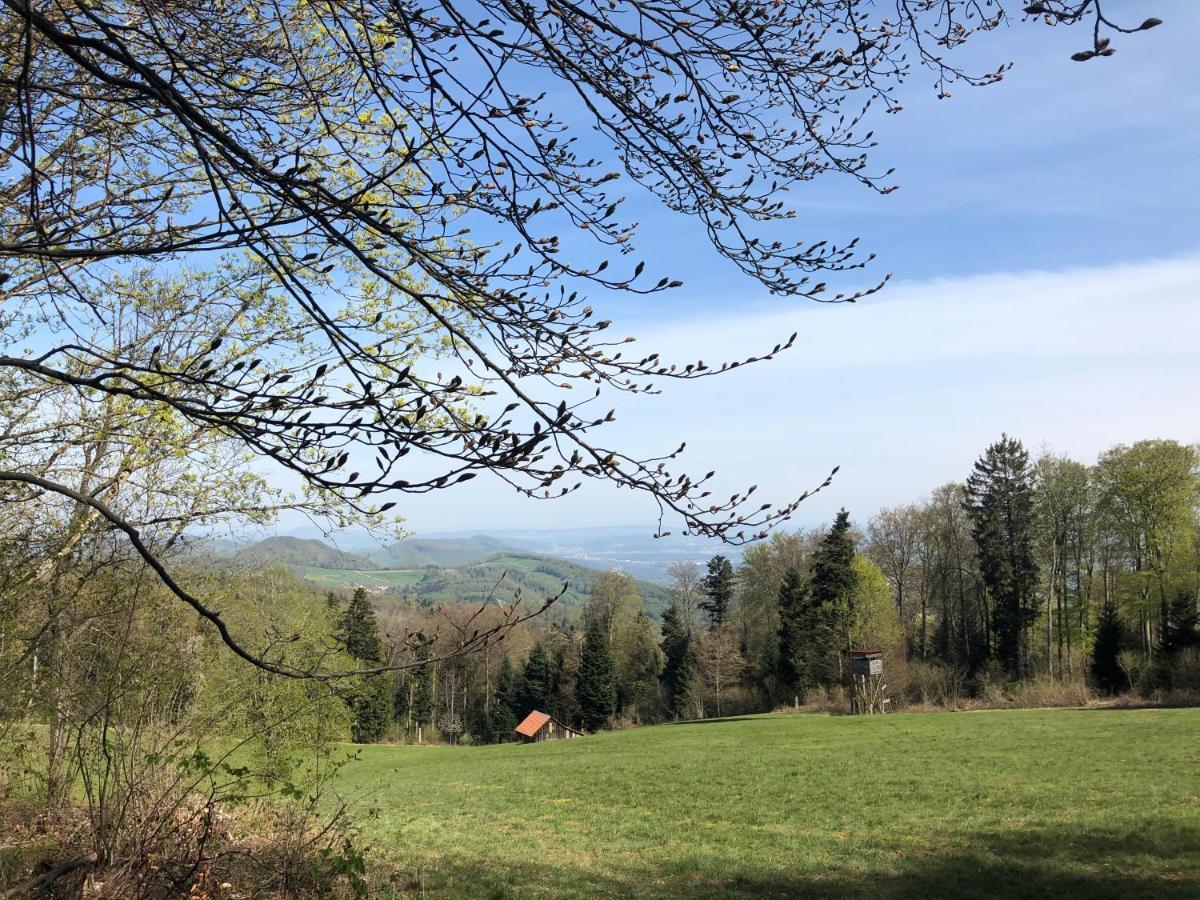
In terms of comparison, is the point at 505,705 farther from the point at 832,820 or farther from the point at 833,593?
the point at 832,820

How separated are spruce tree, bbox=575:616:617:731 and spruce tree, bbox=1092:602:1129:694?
25025mm

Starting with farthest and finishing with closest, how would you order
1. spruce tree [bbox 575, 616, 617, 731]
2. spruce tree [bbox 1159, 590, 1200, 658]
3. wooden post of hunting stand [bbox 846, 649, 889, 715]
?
spruce tree [bbox 575, 616, 617, 731], wooden post of hunting stand [bbox 846, 649, 889, 715], spruce tree [bbox 1159, 590, 1200, 658]

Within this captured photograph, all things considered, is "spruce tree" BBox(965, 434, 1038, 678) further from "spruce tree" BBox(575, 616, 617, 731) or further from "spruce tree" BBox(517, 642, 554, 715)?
"spruce tree" BBox(517, 642, 554, 715)

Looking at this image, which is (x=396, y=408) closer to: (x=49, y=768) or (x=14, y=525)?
(x=49, y=768)

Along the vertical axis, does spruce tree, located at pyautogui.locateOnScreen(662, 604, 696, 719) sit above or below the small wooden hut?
above

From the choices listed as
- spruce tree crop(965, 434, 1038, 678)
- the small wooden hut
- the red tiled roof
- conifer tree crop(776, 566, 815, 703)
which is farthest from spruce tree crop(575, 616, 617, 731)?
spruce tree crop(965, 434, 1038, 678)

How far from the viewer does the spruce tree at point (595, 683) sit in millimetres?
45406

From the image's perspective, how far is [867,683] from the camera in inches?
1319

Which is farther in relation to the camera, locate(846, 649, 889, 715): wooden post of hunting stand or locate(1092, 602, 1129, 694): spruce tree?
locate(846, 649, 889, 715): wooden post of hunting stand

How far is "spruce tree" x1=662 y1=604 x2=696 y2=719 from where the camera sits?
148ft

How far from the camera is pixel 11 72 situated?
3746 millimetres

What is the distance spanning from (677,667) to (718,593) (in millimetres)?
5347

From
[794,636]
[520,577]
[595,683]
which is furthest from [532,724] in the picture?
[520,577]

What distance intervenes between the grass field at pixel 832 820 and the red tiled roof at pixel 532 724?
2391cm
